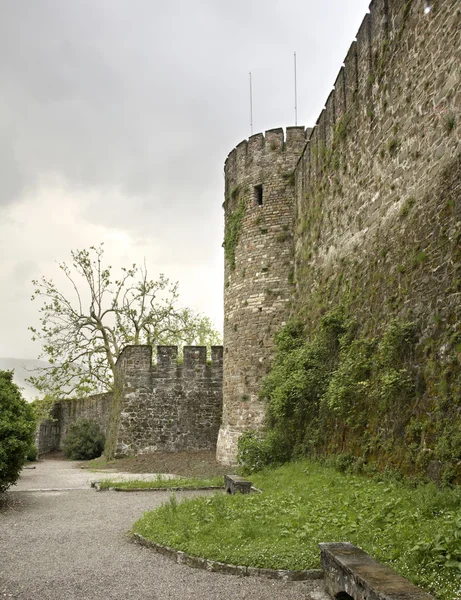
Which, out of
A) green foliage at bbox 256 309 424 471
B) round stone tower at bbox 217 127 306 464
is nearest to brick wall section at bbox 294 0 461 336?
green foliage at bbox 256 309 424 471

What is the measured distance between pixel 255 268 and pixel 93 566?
37.1 ft

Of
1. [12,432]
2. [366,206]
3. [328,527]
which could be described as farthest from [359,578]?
[366,206]

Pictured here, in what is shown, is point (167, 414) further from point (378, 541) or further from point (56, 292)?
point (378, 541)

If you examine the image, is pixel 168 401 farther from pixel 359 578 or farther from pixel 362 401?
pixel 359 578

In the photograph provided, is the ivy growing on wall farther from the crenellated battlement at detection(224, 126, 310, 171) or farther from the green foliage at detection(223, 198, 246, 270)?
the crenellated battlement at detection(224, 126, 310, 171)

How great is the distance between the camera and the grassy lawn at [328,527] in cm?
459

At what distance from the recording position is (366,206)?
10.9 metres

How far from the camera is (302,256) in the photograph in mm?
14836

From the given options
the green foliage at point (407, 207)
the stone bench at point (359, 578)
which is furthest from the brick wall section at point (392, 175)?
the stone bench at point (359, 578)

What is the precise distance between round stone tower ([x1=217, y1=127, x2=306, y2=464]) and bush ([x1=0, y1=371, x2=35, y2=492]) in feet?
22.5

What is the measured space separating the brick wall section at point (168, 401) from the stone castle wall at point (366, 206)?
8.90 feet

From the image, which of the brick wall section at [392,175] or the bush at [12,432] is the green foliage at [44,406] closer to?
the bush at [12,432]

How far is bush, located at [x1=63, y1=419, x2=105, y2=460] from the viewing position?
78.4ft

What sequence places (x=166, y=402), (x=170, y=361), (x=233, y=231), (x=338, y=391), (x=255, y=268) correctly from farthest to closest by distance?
(x=170, y=361)
(x=166, y=402)
(x=233, y=231)
(x=255, y=268)
(x=338, y=391)
